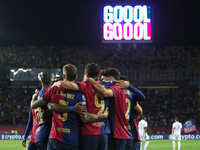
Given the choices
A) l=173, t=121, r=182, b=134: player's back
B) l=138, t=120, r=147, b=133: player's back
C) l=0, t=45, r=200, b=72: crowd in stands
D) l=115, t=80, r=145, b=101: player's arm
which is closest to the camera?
l=115, t=80, r=145, b=101: player's arm

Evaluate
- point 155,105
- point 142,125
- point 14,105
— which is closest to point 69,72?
point 142,125

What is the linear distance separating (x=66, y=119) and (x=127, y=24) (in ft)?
105

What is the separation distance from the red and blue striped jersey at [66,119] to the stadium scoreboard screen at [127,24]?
104 ft

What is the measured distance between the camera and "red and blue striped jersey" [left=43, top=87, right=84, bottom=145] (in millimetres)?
5169

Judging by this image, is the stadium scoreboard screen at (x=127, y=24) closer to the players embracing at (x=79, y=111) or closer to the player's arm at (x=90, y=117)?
the players embracing at (x=79, y=111)

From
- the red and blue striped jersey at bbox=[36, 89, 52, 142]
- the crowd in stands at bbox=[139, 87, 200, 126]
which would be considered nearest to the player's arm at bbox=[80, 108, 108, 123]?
the red and blue striped jersey at bbox=[36, 89, 52, 142]

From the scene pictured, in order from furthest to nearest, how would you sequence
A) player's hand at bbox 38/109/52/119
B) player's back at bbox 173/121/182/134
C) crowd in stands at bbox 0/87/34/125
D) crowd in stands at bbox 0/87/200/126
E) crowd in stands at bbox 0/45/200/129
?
crowd in stands at bbox 0/45/200/129 < crowd in stands at bbox 0/87/200/126 < crowd in stands at bbox 0/87/34/125 < player's back at bbox 173/121/182/134 < player's hand at bbox 38/109/52/119

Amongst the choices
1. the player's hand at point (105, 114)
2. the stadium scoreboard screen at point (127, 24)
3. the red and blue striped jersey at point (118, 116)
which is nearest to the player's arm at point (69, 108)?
the player's hand at point (105, 114)

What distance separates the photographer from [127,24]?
120 feet

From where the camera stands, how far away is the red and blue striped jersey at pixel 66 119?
17.0ft

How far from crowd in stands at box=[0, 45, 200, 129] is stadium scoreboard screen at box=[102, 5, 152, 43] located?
109 inches

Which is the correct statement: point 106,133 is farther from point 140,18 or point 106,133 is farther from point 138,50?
point 138,50

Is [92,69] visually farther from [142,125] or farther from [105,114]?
[142,125]

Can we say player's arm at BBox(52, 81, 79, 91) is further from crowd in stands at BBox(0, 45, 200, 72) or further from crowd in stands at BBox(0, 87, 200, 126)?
crowd in stands at BBox(0, 45, 200, 72)
